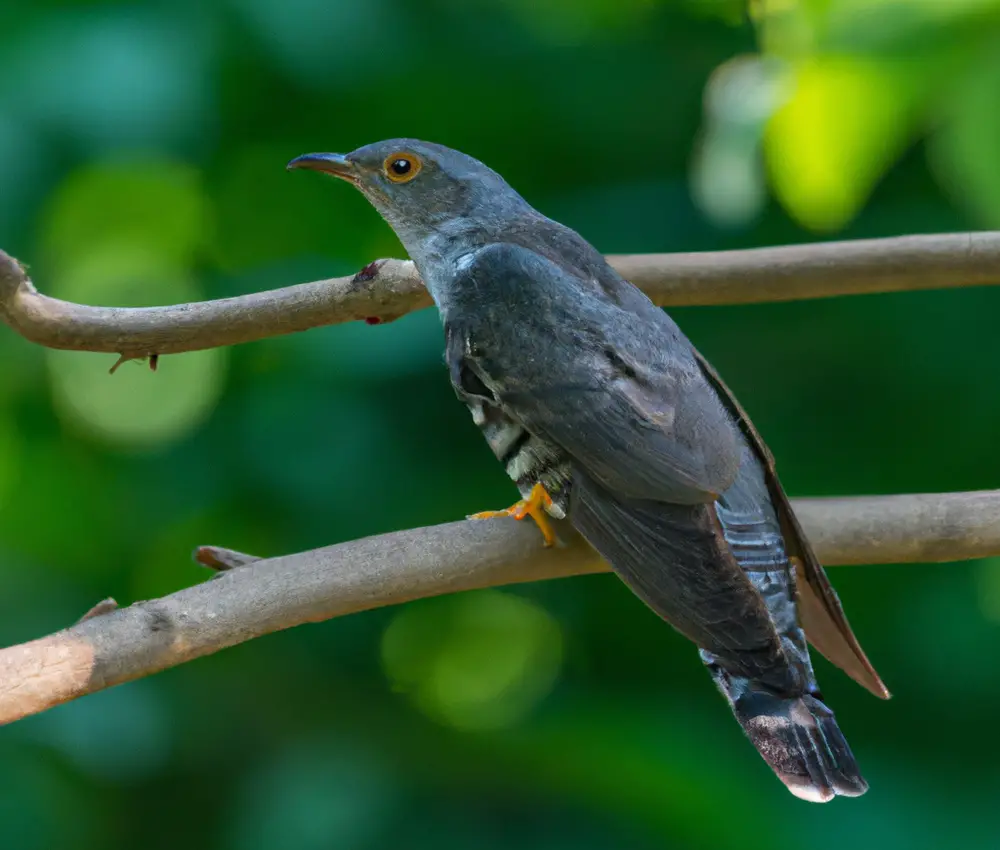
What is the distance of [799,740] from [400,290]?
2.92 feet

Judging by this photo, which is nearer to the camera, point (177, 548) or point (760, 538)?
point (760, 538)

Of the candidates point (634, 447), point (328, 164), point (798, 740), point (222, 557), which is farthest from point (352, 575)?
point (328, 164)

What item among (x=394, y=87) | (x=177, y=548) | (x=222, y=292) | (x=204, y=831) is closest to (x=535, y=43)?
(x=394, y=87)

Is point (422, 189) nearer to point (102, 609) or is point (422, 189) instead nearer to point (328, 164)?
point (328, 164)

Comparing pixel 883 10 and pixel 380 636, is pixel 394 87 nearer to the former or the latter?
pixel 380 636

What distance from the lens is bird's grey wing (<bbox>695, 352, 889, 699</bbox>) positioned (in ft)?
6.05

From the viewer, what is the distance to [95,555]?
315 centimetres

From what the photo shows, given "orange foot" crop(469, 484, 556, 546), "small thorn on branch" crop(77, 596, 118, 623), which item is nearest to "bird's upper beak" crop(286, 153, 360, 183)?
"orange foot" crop(469, 484, 556, 546)

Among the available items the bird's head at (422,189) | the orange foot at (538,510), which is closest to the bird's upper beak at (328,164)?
the bird's head at (422,189)

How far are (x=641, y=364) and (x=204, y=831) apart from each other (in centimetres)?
191

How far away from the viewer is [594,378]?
1.79 m

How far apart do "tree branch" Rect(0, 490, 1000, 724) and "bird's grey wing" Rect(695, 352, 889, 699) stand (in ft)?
0.28

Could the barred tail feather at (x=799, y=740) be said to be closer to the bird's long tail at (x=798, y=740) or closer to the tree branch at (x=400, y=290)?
the bird's long tail at (x=798, y=740)

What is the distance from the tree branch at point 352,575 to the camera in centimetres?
149
